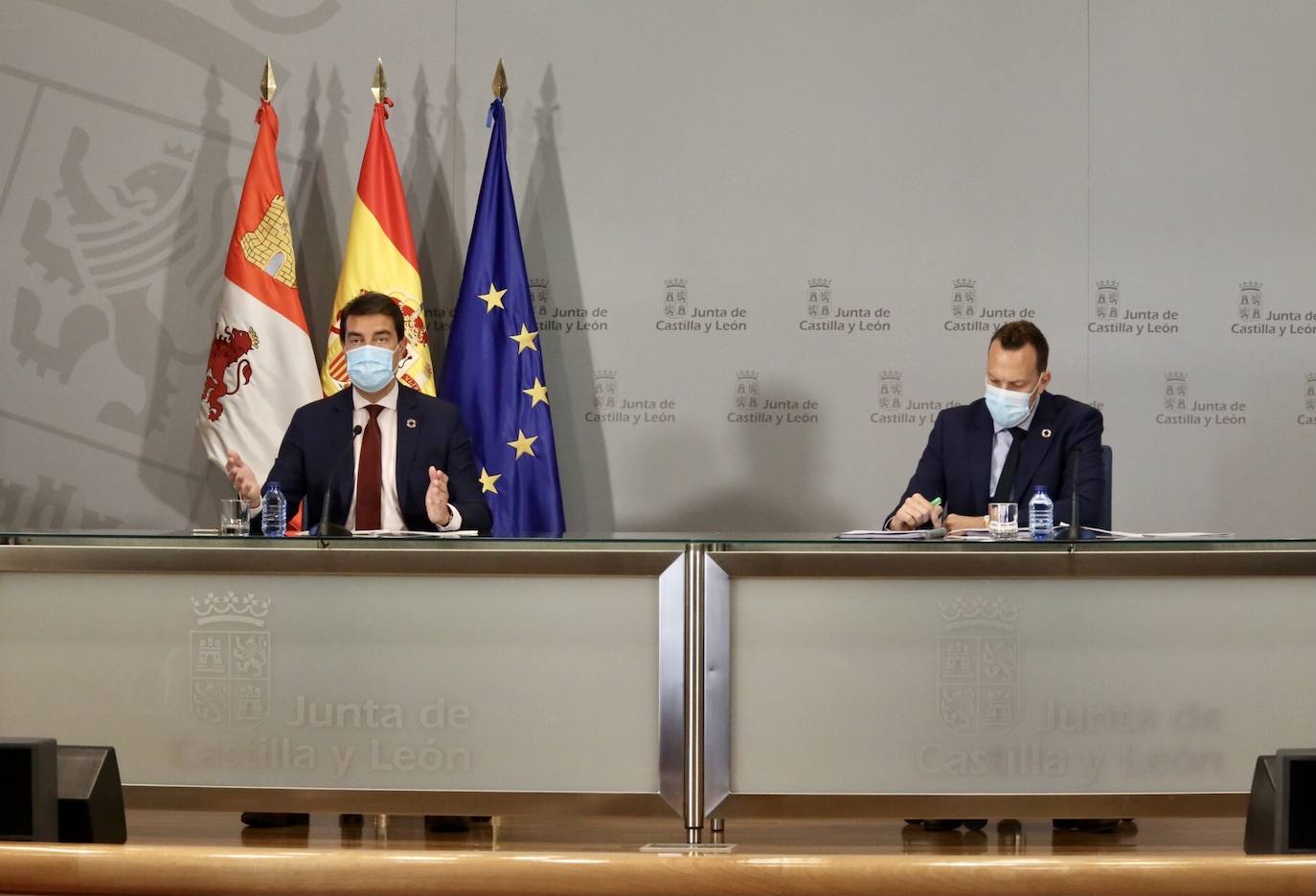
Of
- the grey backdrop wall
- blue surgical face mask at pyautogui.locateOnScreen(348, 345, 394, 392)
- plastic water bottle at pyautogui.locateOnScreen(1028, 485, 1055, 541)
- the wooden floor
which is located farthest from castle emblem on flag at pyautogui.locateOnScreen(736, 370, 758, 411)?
the wooden floor

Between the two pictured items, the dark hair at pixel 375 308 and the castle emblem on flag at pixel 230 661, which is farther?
the dark hair at pixel 375 308

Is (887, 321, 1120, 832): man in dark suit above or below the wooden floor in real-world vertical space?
above

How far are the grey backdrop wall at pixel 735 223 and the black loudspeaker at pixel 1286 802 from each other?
3311 millimetres

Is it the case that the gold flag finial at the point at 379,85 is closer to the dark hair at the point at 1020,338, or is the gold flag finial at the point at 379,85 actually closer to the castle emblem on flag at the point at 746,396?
the castle emblem on flag at the point at 746,396

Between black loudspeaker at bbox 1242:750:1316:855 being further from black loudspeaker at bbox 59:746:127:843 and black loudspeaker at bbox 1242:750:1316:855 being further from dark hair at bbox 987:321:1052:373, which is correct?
dark hair at bbox 987:321:1052:373

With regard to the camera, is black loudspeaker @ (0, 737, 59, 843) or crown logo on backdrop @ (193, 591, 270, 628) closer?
black loudspeaker @ (0, 737, 59, 843)

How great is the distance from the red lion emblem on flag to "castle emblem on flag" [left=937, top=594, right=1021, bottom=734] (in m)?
3.00

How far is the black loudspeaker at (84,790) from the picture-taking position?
6.00 ft

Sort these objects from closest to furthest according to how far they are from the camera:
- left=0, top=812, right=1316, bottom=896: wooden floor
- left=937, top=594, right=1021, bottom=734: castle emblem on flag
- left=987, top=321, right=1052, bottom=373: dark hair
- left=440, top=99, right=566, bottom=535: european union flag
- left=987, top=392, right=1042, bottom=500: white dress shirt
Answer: left=0, top=812, right=1316, bottom=896: wooden floor, left=937, top=594, right=1021, bottom=734: castle emblem on flag, left=987, top=321, right=1052, bottom=373: dark hair, left=987, top=392, right=1042, bottom=500: white dress shirt, left=440, top=99, right=566, bottom=535: european union flag

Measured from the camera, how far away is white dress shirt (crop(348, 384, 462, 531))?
12.0 ft

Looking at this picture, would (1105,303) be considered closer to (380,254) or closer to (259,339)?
(380,254)

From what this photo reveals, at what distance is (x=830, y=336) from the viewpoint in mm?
5098

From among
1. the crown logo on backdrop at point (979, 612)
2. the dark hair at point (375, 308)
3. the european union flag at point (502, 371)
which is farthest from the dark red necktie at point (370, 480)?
the crown logo on backdrop at point (979, 612)

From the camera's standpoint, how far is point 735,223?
5.10 metres
